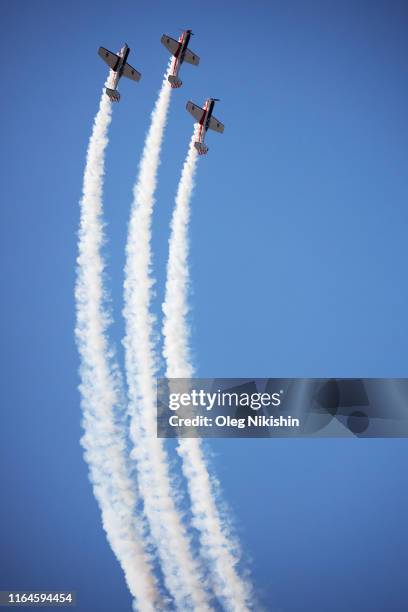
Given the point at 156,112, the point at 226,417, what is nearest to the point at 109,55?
the point at 156,112

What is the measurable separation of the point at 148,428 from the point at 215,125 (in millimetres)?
9736

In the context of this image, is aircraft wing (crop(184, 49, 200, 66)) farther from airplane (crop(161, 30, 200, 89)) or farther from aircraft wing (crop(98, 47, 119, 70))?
aircraft wing (crop(98, 47, 119, 70))

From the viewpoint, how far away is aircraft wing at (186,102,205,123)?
71.4ft

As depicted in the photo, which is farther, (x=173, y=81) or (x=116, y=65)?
(x=116, y=65)

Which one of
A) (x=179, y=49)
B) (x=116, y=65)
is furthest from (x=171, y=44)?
(x=116, y=65)

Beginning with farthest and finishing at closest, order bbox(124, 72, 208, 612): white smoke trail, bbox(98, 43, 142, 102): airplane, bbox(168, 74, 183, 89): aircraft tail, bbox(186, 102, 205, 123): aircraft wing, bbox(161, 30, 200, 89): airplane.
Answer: bbox(186, 102, 205, 123): aircraft wing < bbox(161, 30, 200, 89): airplane < bbox(98, 43, 142, 102): airplane < bbox(168, 74, 183, 89): aircraft tail < bbox(124, 72, 208, 612): white smoke trail

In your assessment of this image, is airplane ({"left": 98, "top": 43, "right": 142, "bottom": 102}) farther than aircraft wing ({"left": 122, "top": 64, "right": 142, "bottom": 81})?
No

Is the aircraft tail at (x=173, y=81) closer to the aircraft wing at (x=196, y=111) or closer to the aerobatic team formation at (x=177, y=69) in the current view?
the aerobatic team formation at (x=177, y=69)

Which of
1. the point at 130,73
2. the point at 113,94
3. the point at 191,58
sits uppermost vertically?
the point at 191,58

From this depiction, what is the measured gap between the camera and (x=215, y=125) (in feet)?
73.6

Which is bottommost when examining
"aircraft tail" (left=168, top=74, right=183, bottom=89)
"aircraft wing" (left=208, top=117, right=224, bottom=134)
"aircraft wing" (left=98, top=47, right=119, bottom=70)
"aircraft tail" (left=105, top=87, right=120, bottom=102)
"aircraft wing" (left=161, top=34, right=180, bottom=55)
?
"aircraft tail" (left=105, top=87, right=120, bottom=102)

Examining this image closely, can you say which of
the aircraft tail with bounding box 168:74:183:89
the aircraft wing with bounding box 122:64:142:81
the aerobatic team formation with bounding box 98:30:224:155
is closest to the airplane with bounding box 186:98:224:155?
the aerobatic team formation with bounding box 98:30:224:155

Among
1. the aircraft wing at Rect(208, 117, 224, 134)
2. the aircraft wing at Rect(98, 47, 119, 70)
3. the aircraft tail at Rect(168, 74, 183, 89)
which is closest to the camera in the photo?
the aircraft tail at Rect(168, 74, 183, 89)

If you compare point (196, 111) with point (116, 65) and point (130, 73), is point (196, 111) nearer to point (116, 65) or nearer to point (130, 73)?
point (130, 73)
